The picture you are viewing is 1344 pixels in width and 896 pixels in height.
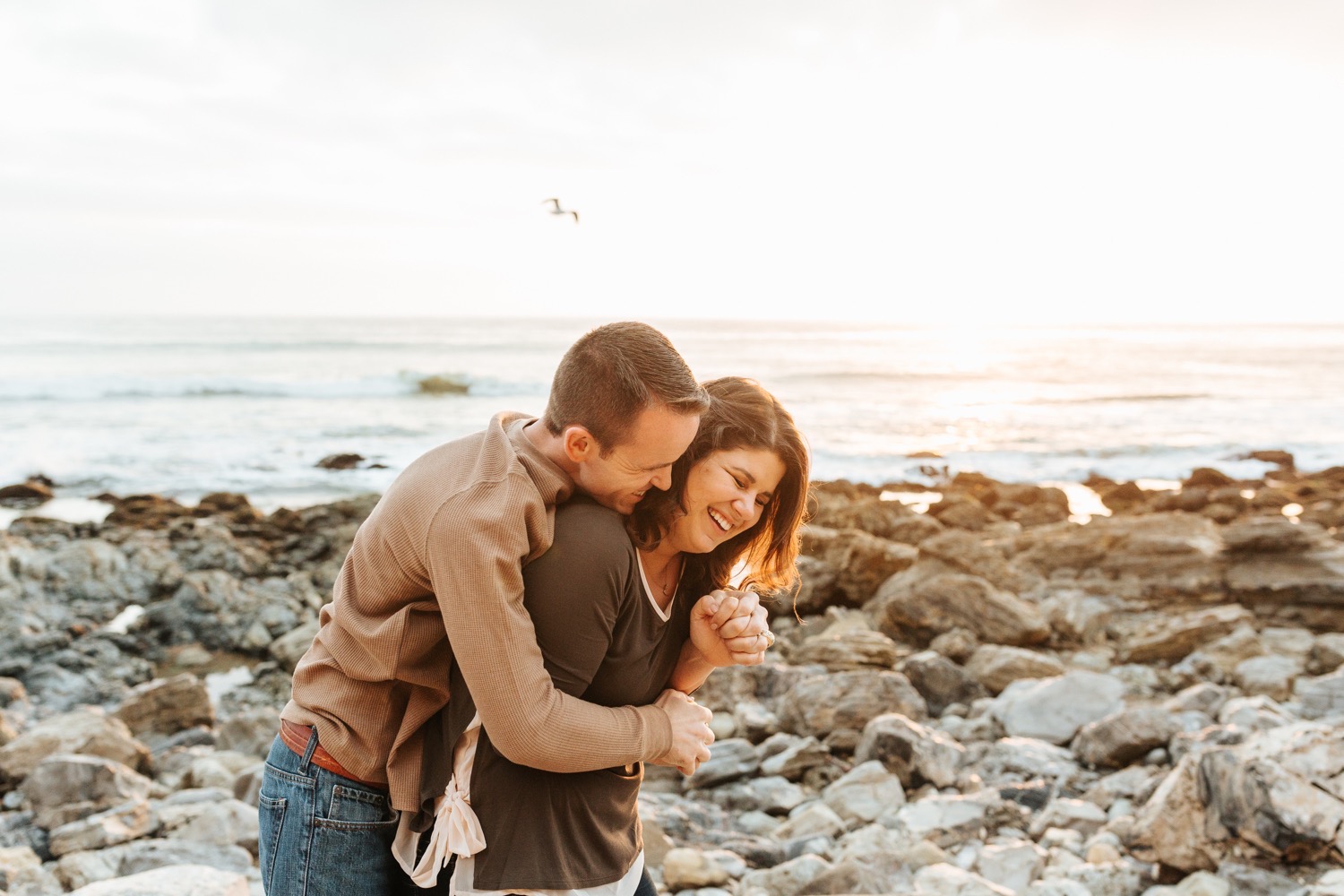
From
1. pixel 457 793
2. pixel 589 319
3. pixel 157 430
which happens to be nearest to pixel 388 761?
pixel 457 793

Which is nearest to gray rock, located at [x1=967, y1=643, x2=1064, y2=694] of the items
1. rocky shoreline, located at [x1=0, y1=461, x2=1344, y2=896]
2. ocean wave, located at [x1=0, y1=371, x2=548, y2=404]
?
rocky shoreline, located at [x1=0, y1=461, x2=1344, y2=896]

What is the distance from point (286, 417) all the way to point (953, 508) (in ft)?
66.6

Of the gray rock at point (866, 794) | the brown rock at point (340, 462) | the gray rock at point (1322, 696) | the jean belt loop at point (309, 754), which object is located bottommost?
the brown rock at point (340, 462)

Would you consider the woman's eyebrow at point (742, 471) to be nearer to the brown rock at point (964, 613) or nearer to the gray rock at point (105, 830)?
the gray rock at point (105, 830)

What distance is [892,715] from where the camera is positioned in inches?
240

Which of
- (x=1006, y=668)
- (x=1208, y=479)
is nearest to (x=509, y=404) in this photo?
(x=1208, y=479)

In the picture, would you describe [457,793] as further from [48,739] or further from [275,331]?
[275,331]

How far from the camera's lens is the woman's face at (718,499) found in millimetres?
2389

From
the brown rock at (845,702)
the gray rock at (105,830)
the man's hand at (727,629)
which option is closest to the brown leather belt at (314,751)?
the man's hand at (727,629)

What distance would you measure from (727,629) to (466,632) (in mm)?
673

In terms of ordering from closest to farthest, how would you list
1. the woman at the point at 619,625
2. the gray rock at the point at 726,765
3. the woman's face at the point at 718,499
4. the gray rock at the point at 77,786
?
the woman at the point at 619,625 < the woman's face at the point at 718,499 < the gray rock at the point at 77,786 < the gray rock at the point at 726,765

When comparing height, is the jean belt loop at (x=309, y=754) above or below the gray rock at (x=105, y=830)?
above

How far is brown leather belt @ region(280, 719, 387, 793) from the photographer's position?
2.25 m

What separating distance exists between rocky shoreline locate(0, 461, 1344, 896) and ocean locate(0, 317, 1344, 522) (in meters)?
3.85
